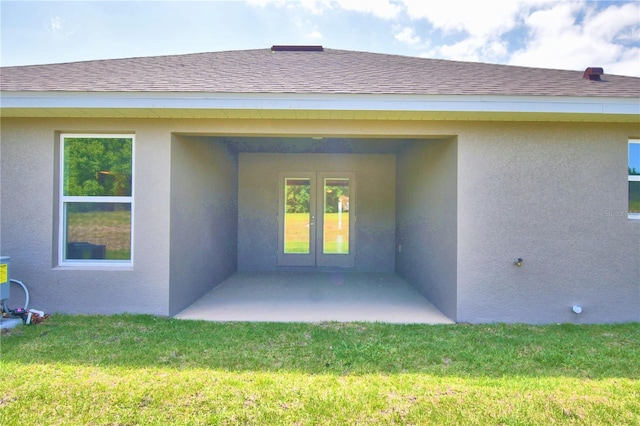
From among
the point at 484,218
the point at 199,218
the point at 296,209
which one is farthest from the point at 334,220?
the point at 484,218

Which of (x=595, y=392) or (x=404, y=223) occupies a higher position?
(x=404, y=223)

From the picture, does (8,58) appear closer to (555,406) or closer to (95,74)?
(95,74)

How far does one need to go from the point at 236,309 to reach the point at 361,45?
750 centimetres

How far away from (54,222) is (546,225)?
701 cm

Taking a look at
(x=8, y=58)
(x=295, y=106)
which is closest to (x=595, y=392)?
(x=295, y=106)

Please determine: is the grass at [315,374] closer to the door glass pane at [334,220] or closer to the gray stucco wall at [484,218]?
the gray stucco wall at [484,218]

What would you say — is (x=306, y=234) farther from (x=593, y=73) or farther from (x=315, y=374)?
(x=593, y=73)

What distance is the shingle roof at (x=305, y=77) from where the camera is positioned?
Result: 4332mm

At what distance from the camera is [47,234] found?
4.75m

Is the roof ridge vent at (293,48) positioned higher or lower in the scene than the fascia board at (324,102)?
higher

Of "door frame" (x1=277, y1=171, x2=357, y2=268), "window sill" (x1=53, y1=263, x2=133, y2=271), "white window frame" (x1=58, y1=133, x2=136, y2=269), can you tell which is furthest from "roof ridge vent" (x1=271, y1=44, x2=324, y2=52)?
"window sill" (x1=53, y1=263, x2=133, y2=271)

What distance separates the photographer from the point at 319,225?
880 centimetres

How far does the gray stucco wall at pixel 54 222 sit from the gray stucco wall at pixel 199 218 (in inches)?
7.6

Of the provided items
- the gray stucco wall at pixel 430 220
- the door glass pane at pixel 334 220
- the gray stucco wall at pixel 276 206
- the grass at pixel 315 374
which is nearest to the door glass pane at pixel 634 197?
the grass at pixel 315 374
